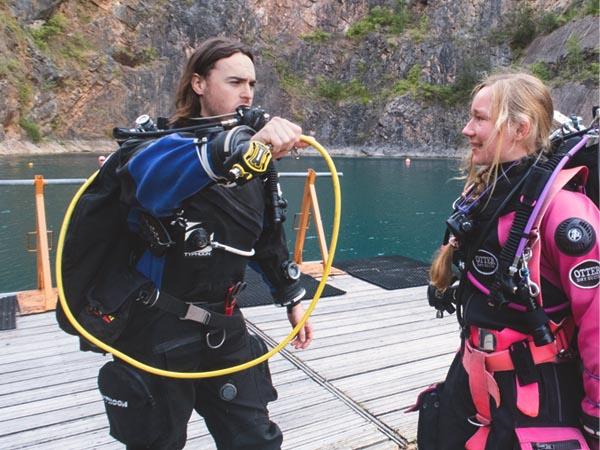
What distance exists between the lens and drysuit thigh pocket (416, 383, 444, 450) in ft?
5.50

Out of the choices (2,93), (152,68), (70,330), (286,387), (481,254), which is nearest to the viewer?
(481,254)

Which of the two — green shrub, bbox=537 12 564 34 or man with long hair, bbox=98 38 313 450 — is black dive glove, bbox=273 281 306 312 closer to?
man with long hair, bbox=98 38 313 450

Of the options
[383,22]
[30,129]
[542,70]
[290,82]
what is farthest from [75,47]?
[542,70]

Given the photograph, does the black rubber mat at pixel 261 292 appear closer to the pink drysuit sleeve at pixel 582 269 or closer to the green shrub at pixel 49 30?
the pink drysuit sleeve at pixel 582 269

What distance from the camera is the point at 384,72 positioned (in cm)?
4641

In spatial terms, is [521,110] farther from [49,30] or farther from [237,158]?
[49,30]

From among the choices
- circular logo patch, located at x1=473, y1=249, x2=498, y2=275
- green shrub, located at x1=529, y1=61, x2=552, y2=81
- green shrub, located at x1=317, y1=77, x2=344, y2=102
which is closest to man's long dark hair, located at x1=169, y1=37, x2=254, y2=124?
circular logo patch, located at x1=473, y1=249, x2=498, y2=275

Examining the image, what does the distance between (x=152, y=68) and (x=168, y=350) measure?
1710 inches

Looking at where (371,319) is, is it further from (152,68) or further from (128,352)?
(152,68)

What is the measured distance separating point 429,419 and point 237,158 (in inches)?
43.6

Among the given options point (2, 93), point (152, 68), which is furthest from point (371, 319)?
point (152, 68)

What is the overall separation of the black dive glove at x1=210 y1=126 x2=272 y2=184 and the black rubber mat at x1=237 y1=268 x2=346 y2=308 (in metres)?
3.24

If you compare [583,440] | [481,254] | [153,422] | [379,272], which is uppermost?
[481,254]

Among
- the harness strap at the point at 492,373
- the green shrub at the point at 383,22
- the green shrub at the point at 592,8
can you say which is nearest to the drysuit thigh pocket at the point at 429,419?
the harness strap at the point at 492,373
